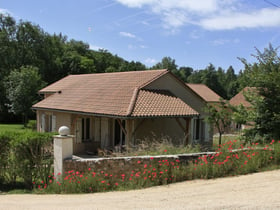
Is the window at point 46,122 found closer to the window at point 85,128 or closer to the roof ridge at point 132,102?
the window at point 85,128

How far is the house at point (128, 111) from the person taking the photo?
13.5 metres

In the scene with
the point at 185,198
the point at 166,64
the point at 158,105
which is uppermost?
the point at 166,64

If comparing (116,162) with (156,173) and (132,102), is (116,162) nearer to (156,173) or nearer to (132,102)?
(156,173)

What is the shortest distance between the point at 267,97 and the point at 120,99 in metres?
7.68

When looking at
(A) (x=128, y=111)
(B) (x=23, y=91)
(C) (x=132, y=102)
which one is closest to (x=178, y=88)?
(C) (x=132, y=102)

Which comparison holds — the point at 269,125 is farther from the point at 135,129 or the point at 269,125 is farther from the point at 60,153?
the point at 60,153

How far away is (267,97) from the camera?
9.86 meters

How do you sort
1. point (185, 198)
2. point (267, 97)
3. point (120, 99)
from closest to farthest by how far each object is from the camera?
point (185, 198) → point (267, 97) → point (120, 99)

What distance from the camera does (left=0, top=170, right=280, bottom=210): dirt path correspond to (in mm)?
5098

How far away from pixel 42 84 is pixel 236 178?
95.0 feet

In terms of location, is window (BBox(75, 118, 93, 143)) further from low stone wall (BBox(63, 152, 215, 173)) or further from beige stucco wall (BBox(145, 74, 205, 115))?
low stone wall (BBox(63, 152, 215, 173))

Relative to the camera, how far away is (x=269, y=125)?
9531mm

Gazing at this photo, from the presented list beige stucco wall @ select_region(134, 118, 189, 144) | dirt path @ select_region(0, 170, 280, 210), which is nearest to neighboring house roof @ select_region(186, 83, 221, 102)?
beige stucco wall @ select_region(134, 118, 189, 144)

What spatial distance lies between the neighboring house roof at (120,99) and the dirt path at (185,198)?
6433 millimetres
